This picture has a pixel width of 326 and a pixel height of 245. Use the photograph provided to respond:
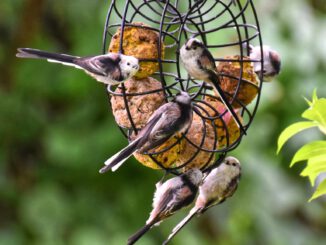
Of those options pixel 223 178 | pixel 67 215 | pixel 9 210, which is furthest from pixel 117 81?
pixel 9 210

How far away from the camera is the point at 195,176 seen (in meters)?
1.33

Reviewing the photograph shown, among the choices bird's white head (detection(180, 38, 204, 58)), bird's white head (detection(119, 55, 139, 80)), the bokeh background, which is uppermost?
bird's white head (detection(119, 55, 139, 80))

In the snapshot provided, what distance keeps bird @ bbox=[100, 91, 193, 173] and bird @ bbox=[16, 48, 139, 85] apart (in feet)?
0.30

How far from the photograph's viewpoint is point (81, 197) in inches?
109

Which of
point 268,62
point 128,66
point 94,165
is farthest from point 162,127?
point 94,165

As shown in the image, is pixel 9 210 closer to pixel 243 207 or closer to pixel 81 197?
pixel 81 197

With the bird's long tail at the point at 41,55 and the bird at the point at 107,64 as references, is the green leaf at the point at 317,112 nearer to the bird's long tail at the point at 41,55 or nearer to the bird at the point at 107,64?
the bird at the point at 107,64

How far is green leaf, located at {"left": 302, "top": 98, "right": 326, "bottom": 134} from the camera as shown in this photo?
118 centimetres

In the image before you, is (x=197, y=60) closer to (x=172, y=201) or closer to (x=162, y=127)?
(x=162, y=127)

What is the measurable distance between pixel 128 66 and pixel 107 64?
0.05 meters

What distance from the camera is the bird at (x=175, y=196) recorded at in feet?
4.32

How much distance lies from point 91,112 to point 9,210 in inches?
20.5

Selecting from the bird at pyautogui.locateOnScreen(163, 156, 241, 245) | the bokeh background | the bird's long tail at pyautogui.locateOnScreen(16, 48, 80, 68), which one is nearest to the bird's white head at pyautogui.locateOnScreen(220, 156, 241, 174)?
the bird at pyautogui.locateOnScreen(163, 156, 241, 245)

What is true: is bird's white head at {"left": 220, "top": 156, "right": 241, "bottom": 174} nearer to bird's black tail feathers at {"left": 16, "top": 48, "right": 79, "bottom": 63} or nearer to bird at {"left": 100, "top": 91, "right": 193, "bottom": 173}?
bird at {"left": 100, "top": 91, "right": 193, "bottom": 173}
